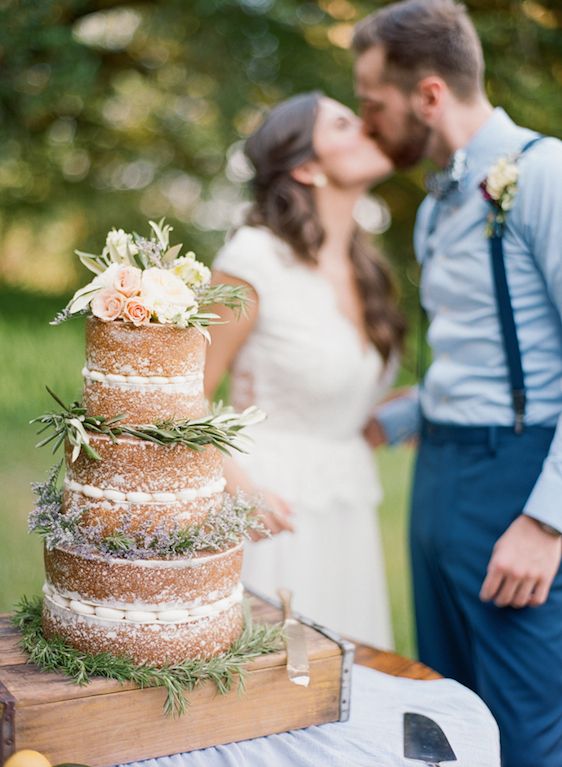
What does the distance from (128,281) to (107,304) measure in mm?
63

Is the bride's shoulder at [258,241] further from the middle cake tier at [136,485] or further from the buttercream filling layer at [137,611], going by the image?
the buttercream filling layer at [137,611]

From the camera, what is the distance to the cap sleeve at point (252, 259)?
3098 mm

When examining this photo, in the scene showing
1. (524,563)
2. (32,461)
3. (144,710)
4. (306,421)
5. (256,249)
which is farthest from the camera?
(32,461)

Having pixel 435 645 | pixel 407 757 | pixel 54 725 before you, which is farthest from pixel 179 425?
pixel 435 645

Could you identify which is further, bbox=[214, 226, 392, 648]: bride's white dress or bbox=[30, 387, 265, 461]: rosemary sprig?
bbox=[214, 226, 392, 648]: bride's white dress

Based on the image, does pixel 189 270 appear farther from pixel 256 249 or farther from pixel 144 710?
pixel 256 249

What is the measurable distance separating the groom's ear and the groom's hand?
4.37 feet

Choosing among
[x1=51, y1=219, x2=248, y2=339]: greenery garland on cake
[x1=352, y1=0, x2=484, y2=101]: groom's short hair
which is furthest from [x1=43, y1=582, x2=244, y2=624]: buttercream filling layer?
[x1=352, y1=0, x2=484, y2=101]: groom's short hair

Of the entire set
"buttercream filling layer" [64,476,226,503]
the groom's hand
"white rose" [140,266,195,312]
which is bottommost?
the groom's hand

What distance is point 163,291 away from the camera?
178cm

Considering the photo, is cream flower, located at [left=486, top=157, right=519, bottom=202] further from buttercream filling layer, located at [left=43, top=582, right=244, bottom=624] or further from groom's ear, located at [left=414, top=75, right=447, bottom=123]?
buttercream filling layer, located at [left=43, top=582, right=244, bottom=624]

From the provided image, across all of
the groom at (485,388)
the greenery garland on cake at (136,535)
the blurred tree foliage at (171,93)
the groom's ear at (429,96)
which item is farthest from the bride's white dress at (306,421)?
the blurred tree foliage at (171,93)

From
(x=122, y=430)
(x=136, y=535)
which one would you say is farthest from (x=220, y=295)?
(x=136, y=535)

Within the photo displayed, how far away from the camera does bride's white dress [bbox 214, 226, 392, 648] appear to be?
317 centimetres
